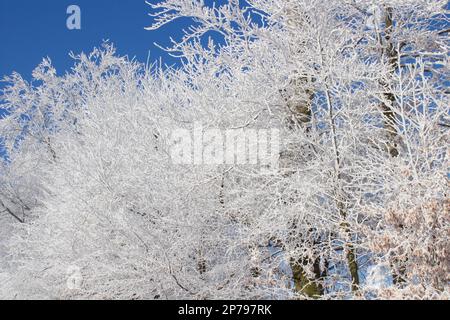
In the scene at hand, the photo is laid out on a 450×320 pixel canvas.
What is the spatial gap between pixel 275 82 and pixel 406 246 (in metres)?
4.18

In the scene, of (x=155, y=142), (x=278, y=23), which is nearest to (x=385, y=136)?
(x=278, y=23)

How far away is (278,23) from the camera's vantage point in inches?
391

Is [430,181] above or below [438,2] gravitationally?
below

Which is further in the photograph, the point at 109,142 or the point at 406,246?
the point at 109,142

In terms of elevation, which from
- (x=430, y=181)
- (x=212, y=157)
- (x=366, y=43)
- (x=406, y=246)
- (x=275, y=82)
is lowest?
(x=406, y=246)

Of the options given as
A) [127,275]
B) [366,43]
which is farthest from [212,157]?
[366,43]

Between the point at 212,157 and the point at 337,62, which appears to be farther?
the point at 212,157

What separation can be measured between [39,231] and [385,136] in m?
8.59
